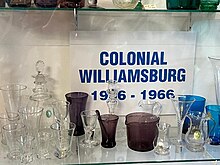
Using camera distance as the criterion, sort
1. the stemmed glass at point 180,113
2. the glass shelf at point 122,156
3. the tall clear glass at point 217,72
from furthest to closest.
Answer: the tall clear glass at point 217,72 → the stemmed glass at point 180,113 → the glass shelf at point 122,156

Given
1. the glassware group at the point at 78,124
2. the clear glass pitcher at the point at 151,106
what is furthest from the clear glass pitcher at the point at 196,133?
the clear glass pitcher at the point at 151,106

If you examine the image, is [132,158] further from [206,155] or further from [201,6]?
[201,6]

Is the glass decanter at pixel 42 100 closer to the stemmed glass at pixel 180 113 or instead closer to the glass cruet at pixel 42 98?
the glass cruet at pixel 42 98

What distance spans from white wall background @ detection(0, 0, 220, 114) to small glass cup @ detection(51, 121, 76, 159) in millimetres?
A: 225

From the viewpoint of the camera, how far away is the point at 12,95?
1.29 meters

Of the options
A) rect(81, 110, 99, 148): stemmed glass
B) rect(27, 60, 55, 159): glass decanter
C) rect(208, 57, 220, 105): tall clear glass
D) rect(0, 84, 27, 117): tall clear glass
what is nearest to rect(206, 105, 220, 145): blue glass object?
rect(208, 57, 220, 105): tall clear glass

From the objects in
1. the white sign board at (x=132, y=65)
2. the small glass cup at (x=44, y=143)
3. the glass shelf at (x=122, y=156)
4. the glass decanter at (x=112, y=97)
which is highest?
the white sign board at (x=132, y=65)

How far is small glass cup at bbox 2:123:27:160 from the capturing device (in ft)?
3.68

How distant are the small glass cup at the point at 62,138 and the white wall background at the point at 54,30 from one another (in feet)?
0.74

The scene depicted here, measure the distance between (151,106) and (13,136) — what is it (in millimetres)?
526

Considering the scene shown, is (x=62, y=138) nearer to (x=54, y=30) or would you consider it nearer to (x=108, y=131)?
(x=108, y=131)

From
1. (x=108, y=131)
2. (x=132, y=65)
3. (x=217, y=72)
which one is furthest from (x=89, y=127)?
(x=217, y=72)

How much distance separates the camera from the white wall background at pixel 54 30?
1.29 meters

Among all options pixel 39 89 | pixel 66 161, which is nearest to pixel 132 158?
pixel 66 161
